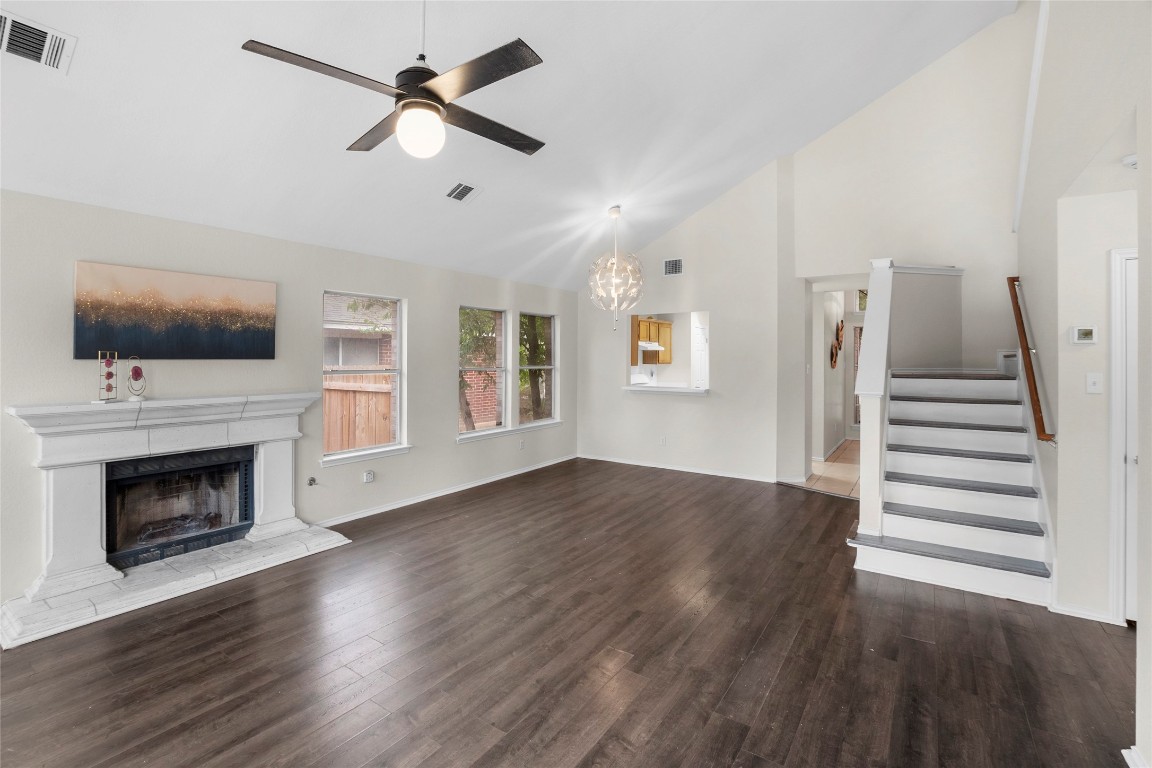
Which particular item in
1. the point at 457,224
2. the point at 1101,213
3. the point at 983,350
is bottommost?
the point at 983,350

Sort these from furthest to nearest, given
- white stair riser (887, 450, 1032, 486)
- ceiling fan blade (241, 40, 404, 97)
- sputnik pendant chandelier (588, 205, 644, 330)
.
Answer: sputnik pendant chandelier (588, 205, 644, 330), white stair riser (887, 450, 1032, 486), ceiling fan blade (241, 40, 404, 97)

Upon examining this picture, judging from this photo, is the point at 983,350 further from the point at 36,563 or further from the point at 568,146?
the point at 36,563

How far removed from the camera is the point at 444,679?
243cm

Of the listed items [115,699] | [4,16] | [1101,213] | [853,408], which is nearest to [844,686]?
[1101,213]

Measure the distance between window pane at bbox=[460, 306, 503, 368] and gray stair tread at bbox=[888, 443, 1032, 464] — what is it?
14.5 ft

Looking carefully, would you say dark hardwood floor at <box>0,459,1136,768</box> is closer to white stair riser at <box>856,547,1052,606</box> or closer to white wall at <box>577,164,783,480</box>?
white stair riser at <box>856,547,1052,606</box>

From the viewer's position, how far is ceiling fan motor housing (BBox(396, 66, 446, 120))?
6.75 feet

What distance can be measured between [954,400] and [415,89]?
186 inches

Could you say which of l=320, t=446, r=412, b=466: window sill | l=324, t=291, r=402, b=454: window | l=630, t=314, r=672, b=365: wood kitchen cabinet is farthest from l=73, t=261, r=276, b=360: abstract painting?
l=630, t=314, r=672, b=365: wood kitchen cabinet

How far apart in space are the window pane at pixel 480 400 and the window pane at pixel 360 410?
0.93m

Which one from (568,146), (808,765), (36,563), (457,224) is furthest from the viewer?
(457,224)

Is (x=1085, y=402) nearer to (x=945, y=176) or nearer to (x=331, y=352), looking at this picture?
(x=945, y=176)

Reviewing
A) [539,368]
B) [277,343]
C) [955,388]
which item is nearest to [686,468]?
[539,368]

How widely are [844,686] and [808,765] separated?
61cm
